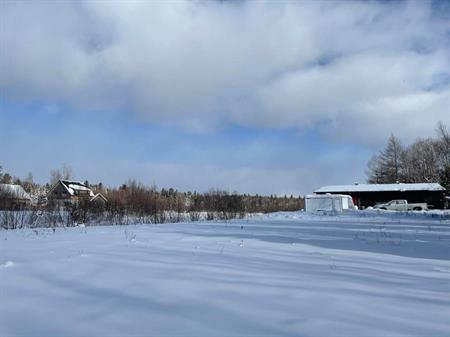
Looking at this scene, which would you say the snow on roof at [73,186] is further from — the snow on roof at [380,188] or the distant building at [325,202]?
the snow on roof at [380,188]

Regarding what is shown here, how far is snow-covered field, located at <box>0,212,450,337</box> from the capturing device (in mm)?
3309

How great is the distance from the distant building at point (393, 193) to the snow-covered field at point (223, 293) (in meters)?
53.3

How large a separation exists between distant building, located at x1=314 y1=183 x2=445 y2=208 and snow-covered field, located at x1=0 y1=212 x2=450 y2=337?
53259 mm

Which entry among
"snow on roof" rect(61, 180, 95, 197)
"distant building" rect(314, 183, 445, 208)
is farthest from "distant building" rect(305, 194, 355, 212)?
"snow on roof" rect(61, 180, 95, 197)

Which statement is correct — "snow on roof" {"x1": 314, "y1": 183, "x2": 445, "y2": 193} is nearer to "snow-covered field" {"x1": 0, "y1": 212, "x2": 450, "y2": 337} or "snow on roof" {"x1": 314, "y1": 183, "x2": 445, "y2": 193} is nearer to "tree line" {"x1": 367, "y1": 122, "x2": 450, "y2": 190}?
"tree line" {"x1": 367, "y1": 122, "x2": 450, "y2": 190}

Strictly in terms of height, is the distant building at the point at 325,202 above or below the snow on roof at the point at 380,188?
below

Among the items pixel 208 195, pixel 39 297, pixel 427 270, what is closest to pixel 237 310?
pixel 39 297

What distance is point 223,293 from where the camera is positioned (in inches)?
168

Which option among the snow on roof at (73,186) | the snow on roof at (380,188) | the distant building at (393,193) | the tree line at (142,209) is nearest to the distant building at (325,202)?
the tree line at (142,209)

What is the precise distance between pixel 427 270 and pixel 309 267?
5.45ft

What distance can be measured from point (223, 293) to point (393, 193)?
190 feet

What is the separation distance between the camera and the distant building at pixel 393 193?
5434cm

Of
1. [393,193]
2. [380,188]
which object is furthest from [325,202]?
[380,188]

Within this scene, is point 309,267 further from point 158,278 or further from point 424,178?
point 424,178
